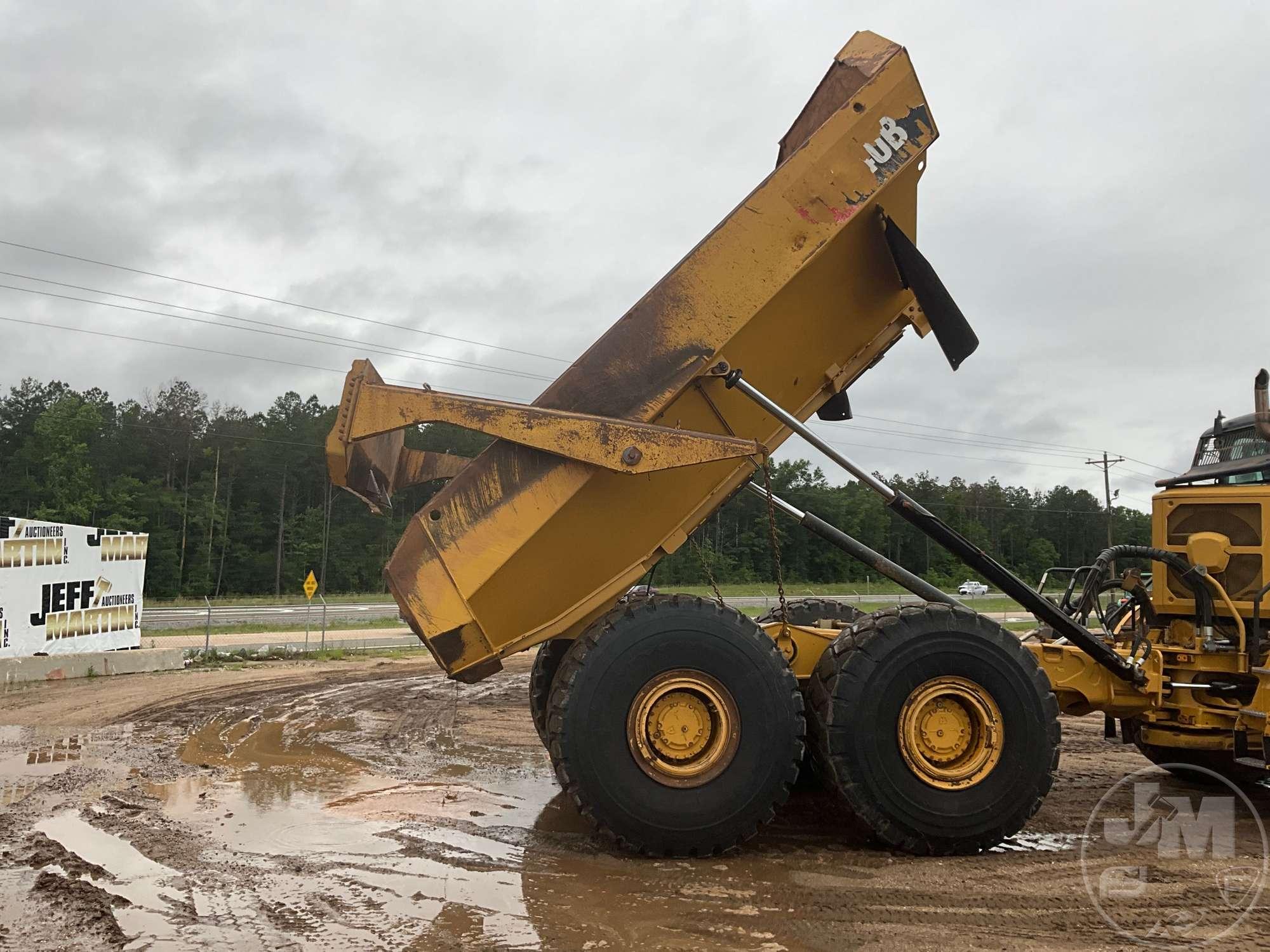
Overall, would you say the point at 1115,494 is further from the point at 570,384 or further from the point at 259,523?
the point at 570,384

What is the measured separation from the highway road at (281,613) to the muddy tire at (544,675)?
844 inches

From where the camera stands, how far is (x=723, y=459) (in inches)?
197

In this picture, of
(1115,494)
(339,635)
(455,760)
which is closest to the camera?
(455,760)

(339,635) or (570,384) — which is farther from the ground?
(570,384)

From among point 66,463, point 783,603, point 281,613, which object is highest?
point 66,463

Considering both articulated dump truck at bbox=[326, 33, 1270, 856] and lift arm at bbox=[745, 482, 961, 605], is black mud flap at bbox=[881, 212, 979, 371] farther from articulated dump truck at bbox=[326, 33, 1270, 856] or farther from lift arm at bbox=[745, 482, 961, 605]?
lift arm at bbox=[745, 482, 961, 605]

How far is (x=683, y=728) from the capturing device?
4.91 m

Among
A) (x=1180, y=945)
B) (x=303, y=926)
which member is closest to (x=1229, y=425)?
(x=1180, y=945)

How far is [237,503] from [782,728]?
5882 cm

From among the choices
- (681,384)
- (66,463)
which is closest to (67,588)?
(681,384)

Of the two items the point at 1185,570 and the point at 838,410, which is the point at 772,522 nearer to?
the point at 838,410

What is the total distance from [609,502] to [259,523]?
5645 cm

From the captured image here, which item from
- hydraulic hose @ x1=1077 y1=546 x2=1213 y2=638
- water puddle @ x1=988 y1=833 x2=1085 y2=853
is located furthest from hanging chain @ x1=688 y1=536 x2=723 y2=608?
hydraulic hose @ x1=1077 y1=546 x2=1213 y2=638

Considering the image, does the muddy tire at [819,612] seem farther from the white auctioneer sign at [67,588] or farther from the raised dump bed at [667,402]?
the white auctioneer sign at [67,588]
